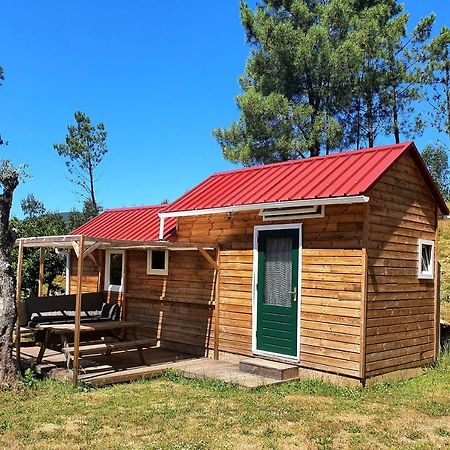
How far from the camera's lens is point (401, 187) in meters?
9.07

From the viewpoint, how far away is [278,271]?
9.16 metres

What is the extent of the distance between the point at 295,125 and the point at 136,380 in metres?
14.6

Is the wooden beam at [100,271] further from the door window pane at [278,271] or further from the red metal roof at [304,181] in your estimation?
the door window pane at [278,271]

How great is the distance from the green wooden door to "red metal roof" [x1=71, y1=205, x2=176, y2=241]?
2787 millimetres

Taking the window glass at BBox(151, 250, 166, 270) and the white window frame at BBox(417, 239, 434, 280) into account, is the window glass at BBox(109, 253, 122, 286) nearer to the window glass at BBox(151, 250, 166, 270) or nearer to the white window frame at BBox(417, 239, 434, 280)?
the window glass at BBox(151, 250, 166, 270)

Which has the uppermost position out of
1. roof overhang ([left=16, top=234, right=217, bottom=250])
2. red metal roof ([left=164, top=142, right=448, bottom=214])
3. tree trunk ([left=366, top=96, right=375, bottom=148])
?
tree trunk ([left=366, top=96, right=375, bottom=148])

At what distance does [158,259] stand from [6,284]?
12.7 ft

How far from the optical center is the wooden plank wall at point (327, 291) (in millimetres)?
8000

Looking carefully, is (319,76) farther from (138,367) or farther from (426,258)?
(138,367)

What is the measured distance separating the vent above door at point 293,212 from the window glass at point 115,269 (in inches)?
187

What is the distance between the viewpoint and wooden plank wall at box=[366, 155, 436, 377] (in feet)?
26.9

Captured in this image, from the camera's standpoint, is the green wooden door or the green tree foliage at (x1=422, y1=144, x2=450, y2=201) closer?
the green wooden door

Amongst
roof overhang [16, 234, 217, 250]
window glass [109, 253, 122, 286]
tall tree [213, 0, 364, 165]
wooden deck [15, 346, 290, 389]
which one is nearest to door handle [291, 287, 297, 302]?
wooden deck [15, 346, 290, 389]

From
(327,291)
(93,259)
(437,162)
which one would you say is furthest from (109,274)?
(437,162)
